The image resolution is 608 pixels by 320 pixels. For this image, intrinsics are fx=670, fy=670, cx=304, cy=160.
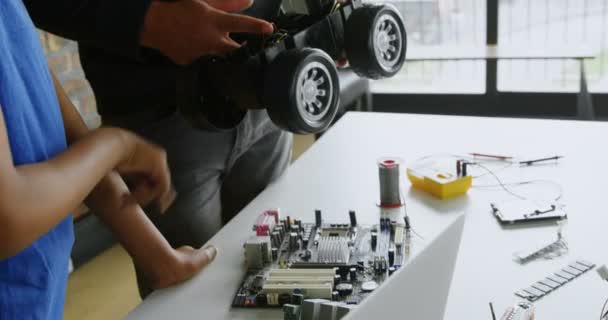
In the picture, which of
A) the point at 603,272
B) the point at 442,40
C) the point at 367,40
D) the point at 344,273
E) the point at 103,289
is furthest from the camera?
the point at 442,40

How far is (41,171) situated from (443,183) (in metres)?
0.88

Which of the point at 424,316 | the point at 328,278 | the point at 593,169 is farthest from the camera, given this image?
the point at 593,169

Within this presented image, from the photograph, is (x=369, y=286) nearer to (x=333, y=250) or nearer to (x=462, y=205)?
(x=333, y=250)

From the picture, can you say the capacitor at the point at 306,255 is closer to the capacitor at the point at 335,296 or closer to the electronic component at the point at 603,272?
the capacitor at the point at 335,296

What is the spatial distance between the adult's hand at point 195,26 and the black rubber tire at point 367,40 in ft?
0.70

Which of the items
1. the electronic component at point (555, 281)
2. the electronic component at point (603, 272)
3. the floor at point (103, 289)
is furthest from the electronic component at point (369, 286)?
the floor at point (103, 289)

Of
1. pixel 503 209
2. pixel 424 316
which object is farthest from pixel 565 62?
pixel 424 316

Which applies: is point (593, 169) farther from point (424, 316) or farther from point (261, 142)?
point (424, 316)

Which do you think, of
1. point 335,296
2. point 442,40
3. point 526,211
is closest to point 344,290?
point 335,296

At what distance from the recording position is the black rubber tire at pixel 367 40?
1.18 m

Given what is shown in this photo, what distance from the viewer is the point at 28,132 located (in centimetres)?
75

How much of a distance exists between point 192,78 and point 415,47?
9.80 feet

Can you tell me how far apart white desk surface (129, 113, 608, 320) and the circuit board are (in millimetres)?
34

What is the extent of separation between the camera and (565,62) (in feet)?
12.7
